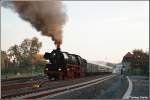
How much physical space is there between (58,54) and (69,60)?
1.31m

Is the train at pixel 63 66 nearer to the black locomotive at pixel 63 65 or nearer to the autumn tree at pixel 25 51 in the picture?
the black locomotive at pixel 63 65

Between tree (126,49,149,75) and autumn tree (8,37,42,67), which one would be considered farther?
tree (126,49,149,75)

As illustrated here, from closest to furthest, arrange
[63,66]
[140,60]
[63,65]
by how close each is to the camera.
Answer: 1. [140,60]
2. [63,66]
3. [63,65]

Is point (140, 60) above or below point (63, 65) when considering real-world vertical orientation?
above

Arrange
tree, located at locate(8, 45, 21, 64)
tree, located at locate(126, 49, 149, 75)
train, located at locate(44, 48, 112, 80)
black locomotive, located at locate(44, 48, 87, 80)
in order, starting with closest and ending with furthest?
1. tree, located at locate(8, 45, 21, 64)
2. tree, located at locate(126, 49, 149, 75)
3. train, located at locate(44, 48, 112, 80)
4. black locomotive, located at locate(44, 48, 87, 80)

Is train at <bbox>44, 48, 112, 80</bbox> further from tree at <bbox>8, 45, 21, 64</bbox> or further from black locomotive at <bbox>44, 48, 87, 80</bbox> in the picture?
tree at <bbox>8, 45, 21, 64</bbox>

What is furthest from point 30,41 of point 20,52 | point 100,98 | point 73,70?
point 73,70

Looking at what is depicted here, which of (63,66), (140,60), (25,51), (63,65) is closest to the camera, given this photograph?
(25,51)

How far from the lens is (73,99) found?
21.1 metres

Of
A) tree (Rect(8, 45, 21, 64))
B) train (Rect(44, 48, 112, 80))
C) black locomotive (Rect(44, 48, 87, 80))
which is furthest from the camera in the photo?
black locomotive (Rect(44, 48, 87, 80))

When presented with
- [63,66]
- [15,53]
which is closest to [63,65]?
[63,66]

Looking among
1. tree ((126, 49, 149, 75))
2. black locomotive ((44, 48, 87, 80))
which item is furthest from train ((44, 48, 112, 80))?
tree ((126, 49, 149, 75))

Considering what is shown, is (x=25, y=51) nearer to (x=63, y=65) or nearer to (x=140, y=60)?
(x=140, y=60)

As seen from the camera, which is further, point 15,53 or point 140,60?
point 140,60
